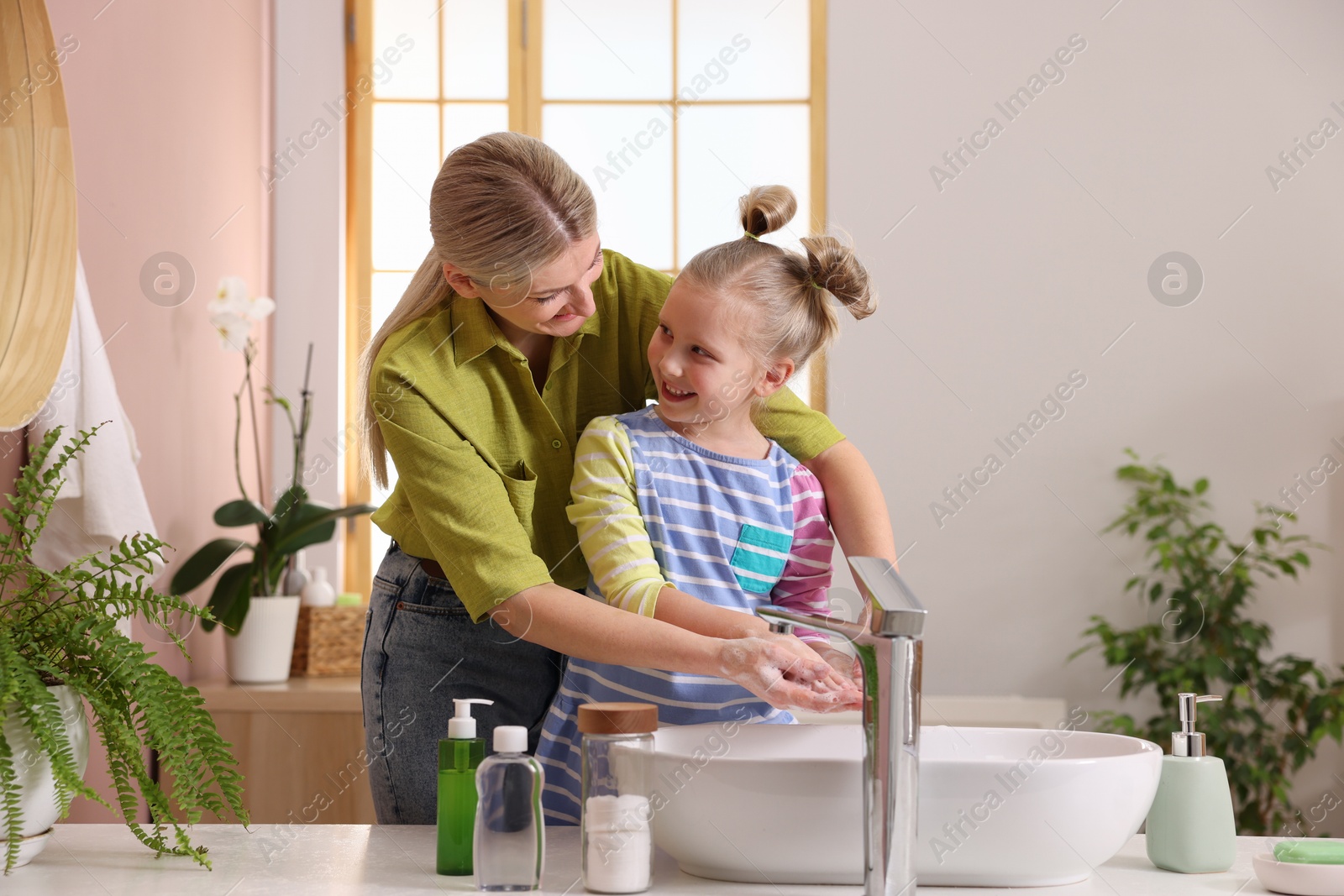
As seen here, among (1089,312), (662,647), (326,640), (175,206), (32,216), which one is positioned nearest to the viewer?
(662,647)

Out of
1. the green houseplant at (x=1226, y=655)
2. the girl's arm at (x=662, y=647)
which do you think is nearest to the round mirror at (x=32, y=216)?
the girl's arm at (x=662, y=647)

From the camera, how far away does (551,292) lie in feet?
3.84

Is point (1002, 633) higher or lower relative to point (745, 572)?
lower

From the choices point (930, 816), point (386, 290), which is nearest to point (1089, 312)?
point (386, 290)

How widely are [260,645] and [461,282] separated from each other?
1.53 metres

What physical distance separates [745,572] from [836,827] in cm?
37

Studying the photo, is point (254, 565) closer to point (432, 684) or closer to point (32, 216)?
point (32, 216)

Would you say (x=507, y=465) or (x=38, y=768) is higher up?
(x=507, y=465)

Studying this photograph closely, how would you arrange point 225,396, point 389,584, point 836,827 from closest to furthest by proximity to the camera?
point 836,827
point 389,584
point 225,396

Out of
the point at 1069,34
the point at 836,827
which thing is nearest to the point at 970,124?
the point at 1069,34

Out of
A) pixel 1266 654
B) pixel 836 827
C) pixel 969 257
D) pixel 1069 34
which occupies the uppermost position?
pixel 1069 34

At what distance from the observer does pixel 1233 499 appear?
288 centimetres

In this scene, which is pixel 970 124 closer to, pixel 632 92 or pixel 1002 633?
pixel 632 92

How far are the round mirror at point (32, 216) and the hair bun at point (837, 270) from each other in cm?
97
